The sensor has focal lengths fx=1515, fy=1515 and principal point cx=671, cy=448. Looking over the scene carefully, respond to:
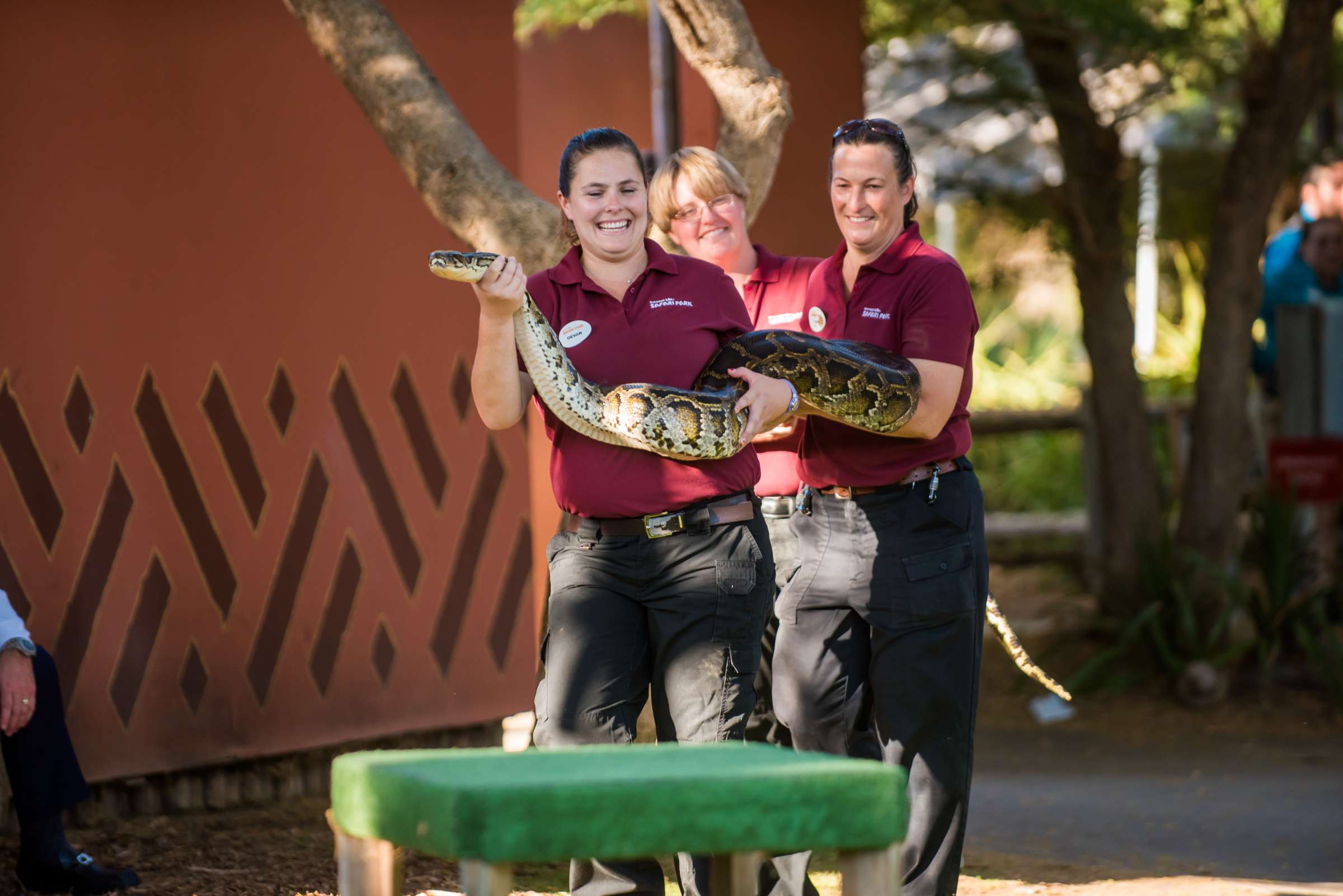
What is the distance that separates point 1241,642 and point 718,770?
265 inches

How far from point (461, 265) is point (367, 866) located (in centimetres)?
133

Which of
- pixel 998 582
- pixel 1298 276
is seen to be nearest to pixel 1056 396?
pixel 998 582

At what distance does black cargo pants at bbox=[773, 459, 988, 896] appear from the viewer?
13.5 ft

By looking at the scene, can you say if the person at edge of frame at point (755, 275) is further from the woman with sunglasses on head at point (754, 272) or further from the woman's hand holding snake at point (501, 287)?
the woman's hand holding snake at point (501, 287)

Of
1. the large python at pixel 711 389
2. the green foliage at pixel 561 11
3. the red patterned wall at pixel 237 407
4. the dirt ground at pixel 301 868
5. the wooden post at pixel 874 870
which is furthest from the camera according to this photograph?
the green foliage at pixel 561 11

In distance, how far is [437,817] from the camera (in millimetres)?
2787

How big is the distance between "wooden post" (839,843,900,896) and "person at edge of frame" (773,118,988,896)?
110 centimetres

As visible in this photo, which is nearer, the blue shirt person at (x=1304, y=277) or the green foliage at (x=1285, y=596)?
the green foliage at (x=1285, y=596)

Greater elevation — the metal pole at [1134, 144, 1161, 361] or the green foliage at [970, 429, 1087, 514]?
the metal pole at [1134, 144, 1161, 361]

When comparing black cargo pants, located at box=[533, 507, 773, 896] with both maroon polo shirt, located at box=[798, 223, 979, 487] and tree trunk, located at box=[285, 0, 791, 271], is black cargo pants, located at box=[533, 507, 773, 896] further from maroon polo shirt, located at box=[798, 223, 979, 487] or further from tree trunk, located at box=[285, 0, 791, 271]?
tree trunk, located at box=[285, 0, 791, 271]

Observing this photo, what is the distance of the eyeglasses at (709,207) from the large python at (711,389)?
0.90 meters

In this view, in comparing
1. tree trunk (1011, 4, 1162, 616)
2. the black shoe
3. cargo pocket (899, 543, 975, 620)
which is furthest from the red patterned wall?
tree trunk (1011, 4, 1162, 616)

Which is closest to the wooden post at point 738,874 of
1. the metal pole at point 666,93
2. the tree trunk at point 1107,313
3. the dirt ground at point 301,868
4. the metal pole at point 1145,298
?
the dirt ground at point 301,868

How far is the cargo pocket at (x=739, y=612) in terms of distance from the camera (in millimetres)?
3787
